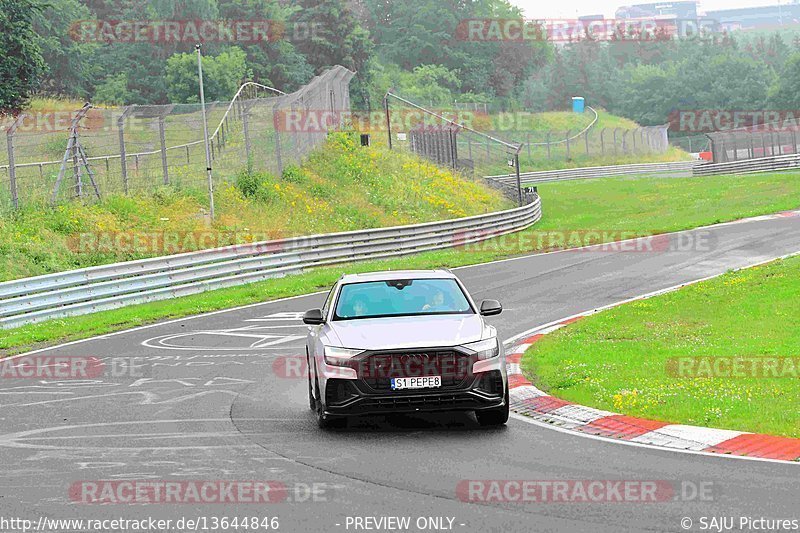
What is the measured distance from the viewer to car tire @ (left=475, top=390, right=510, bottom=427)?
10758mm

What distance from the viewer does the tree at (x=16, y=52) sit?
1802 inches

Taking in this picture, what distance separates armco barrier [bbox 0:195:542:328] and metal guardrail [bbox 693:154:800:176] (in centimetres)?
2882

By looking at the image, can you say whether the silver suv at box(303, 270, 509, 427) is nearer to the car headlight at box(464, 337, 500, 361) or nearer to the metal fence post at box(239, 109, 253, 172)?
the car headlight at box(464, 337, 500, 361)

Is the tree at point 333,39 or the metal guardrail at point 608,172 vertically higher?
the tree at point 333,39

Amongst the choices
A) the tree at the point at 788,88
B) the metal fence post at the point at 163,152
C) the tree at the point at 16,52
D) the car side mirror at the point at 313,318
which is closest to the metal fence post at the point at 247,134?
the metal fence post at the point at 163,152

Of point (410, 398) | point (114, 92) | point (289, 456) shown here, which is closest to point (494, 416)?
point (410, 398)

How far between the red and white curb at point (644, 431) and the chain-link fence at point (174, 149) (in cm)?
1761

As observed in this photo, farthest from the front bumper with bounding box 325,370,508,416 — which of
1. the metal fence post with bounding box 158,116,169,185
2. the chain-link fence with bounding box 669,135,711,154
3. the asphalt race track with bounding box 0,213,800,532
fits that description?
the chain-link fence with bounding box 669,135,711,154

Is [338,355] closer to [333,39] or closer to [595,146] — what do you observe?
[595,146]

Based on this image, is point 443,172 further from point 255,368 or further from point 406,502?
point 406,502

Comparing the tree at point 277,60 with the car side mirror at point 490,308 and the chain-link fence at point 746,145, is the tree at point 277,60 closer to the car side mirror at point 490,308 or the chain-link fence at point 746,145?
the chain-link fence at point 746,145

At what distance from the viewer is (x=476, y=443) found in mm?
10047

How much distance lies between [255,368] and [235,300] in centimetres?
908

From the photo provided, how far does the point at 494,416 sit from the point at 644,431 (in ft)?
4.82
